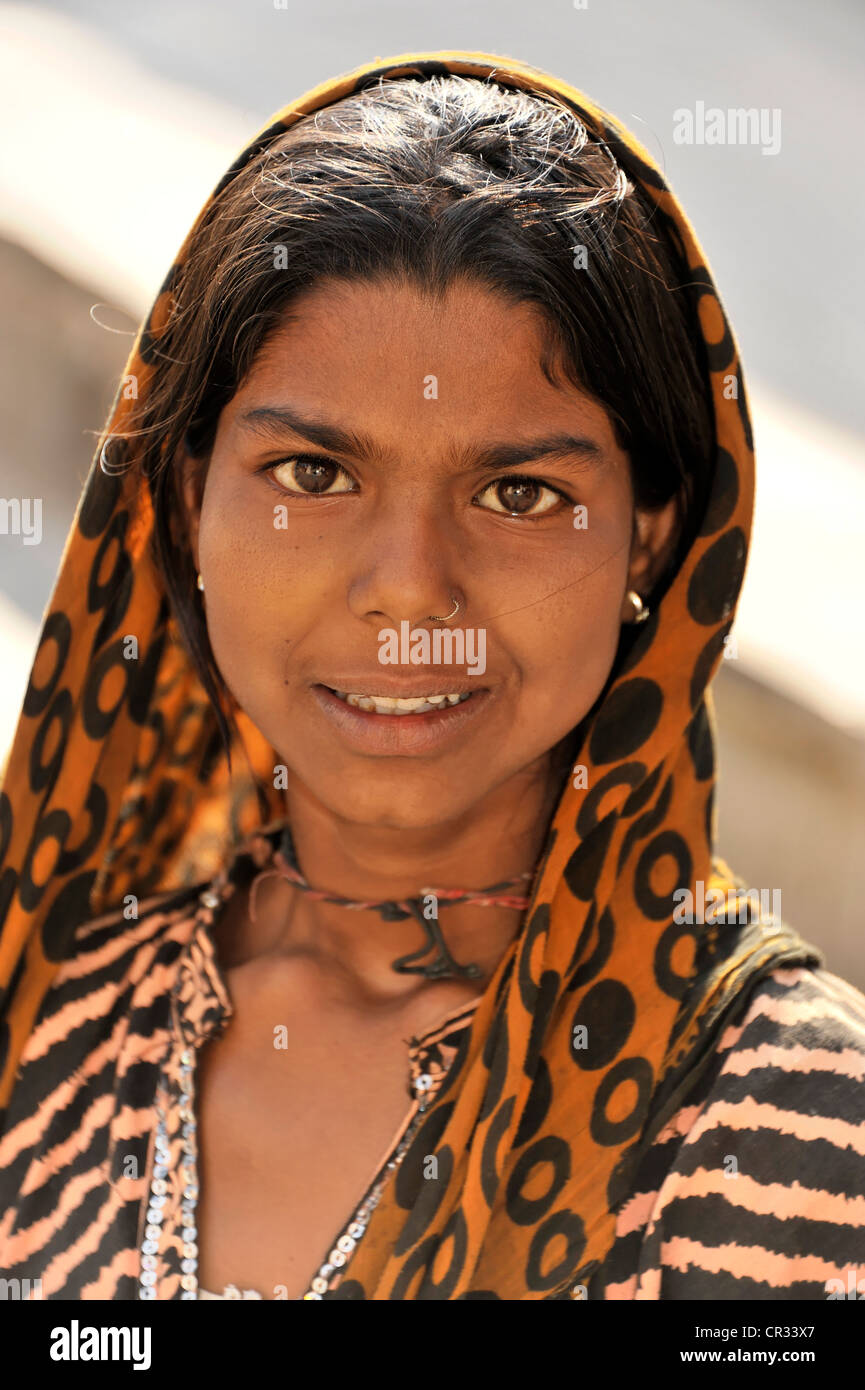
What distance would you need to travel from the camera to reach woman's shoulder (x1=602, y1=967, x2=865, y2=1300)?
130cm

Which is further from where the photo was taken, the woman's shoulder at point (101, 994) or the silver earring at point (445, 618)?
the woman's shoulder at point (101, 994)

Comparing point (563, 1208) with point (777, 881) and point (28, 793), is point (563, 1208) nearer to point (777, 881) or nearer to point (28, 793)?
point (28, 793)

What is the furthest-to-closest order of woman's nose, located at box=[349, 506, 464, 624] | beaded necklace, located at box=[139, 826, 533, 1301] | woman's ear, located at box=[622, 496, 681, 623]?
1. woman's ear, located at box=[622, 496, 681, 623]
2. beaded necklace, located at box=[139, 826, 533, 1301]
3. woman's nose, located at box=[349, 506, 464, 624]

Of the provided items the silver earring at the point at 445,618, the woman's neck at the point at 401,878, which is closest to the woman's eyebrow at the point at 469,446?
the silver earring at the point at 445,618

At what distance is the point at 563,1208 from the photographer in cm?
136

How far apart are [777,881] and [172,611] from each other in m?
2.85

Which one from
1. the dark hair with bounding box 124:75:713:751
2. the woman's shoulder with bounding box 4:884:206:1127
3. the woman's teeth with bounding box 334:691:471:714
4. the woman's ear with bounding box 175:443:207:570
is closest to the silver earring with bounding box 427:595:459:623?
the woman's teeth with bounding box 334:691:471:714

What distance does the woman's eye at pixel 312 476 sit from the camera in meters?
1.39

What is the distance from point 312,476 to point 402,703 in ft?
0.84

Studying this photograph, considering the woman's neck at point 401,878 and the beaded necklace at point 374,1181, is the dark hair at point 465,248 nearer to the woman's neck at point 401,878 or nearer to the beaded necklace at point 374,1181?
the woman's neck at point 401,878

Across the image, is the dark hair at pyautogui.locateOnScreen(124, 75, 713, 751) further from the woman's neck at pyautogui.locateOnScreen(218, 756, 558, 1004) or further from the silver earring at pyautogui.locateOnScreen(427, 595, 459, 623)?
the woman's neck at pyautogui.locateOnScreen(218, 756, 558, 1004)

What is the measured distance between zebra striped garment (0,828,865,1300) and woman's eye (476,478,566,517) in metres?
0.56

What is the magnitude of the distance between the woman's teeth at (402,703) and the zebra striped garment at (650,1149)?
0.36 m

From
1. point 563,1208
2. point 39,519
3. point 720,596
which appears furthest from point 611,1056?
point 39,519
